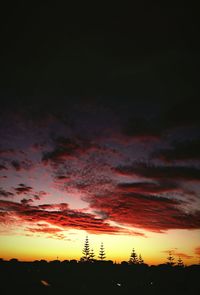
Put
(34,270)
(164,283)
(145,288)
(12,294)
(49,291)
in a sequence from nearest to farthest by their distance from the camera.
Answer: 1. (12,294)
2. (49,291)
3. (34,270)
4. (145,288)
5. (164,283)

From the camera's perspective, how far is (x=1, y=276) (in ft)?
64.7

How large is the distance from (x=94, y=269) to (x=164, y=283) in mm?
7195

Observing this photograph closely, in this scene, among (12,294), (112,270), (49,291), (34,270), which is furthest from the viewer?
(112,270)

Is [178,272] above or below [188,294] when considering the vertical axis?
above

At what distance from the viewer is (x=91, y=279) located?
25.9 meters

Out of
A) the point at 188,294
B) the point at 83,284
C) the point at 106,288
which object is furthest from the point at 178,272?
the point at 83,284

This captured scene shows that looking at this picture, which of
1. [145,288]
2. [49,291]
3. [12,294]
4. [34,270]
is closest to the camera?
[12,294]

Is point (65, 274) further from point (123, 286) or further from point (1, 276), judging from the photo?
point (1, 276)

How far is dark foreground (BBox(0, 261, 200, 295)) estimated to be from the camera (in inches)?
763

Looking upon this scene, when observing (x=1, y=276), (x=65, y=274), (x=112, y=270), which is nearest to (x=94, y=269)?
(x=112, y=270)

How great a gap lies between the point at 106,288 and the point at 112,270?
17.3 ft

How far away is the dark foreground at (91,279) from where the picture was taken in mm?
19391

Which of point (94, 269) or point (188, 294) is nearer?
point (188, 294)

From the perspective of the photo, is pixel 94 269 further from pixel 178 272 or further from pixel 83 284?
pixel 178 272
